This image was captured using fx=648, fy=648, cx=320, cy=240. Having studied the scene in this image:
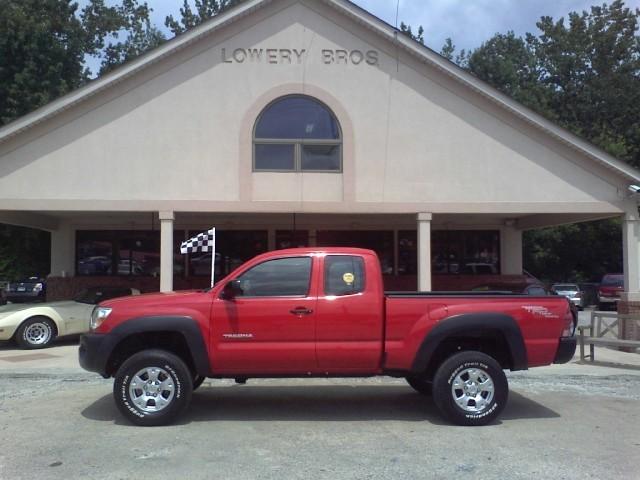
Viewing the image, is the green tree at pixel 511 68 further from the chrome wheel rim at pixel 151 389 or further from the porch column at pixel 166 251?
the chrome wheel rim at pixel 151 389

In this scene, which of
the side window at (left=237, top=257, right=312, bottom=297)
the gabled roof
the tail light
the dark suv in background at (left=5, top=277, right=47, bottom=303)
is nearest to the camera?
the side window at (left=237, top=257, right=312, bottom=297)

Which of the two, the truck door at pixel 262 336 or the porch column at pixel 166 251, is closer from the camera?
the truck door at pixel 262 336

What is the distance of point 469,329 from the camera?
7203 millimetres

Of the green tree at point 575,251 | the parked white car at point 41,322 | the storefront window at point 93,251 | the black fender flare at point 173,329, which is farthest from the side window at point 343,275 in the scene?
the green tree at point 575,251

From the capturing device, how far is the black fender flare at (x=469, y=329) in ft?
23.4

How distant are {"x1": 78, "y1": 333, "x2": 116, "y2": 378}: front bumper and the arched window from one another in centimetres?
753

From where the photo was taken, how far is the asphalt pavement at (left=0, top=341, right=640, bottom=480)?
224 inches

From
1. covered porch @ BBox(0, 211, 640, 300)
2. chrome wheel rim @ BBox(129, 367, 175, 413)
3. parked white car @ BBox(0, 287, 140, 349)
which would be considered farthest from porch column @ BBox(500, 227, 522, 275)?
chrome wheel rim @ BBox(129, 367, 175, 413)

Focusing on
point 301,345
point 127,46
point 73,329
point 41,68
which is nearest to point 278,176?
point 73,329

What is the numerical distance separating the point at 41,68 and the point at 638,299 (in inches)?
1088

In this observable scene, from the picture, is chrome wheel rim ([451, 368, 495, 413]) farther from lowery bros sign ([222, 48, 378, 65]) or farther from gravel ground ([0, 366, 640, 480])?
lowery bros sign ([222, 48, 378, 65])

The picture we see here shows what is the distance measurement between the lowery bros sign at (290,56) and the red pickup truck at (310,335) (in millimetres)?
7897

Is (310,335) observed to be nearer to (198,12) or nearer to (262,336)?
(262,336)

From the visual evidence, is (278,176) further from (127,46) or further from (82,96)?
(127,46)
